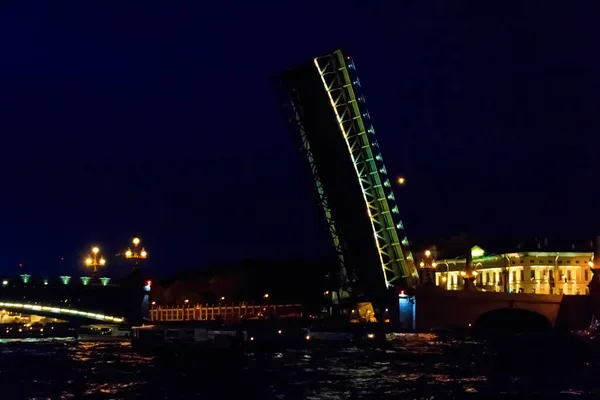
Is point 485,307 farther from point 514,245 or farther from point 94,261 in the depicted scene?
point 94,261

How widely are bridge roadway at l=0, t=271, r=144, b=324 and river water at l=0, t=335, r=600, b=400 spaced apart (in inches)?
503

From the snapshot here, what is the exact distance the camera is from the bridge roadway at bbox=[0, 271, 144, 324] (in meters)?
47.3

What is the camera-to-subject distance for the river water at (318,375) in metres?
19.9

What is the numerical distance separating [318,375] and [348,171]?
14.6 metres

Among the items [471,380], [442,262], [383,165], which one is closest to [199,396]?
[471,380]

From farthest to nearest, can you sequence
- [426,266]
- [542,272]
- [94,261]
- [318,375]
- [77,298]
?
[542,272], [426,266], [77,298], [94,261], [318,375]

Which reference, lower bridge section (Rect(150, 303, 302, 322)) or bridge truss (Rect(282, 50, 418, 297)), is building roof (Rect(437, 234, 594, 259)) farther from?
bridge truss (Rect(282, 50, 418, 297))

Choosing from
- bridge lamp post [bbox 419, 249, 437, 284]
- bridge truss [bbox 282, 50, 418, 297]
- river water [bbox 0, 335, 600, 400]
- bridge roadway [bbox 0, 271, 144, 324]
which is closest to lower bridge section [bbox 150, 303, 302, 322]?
bridge lamp post [bbox 419, 249, 437, 284]

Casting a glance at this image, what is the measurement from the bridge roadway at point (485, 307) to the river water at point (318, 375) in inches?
413

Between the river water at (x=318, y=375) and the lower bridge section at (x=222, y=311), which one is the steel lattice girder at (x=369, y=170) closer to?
the river water at (x=318, y=375)

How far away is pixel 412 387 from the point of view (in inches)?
814

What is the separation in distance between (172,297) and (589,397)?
77.0 metres

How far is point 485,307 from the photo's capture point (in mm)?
47469

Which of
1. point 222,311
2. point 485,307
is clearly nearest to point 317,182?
point 485,307
